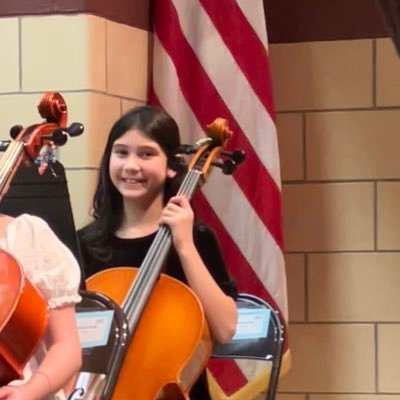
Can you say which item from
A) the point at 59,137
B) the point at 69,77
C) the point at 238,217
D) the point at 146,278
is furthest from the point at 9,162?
the point at 238,217

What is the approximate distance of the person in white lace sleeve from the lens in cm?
104

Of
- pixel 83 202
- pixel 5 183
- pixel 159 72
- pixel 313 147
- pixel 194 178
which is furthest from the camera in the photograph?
pixel 313 147

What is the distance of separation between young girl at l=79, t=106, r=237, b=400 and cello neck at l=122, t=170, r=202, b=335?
8 cm

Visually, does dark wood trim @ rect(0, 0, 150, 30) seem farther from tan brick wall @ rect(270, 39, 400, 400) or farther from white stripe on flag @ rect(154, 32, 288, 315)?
tan brick wall @ rect(270, 39, 400, 400)

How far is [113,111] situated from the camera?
176 centimetres

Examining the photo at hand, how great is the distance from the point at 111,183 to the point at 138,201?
65 millimetres

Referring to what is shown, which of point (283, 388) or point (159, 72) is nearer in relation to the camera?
point (159, 72)

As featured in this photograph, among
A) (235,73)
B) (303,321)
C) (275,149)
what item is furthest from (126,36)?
(303,321)

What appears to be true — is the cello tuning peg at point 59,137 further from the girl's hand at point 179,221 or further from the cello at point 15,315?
the girl's hand at point 179,221

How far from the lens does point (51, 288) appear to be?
3.51 ft

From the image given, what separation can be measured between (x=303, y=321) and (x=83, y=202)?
0.57 m

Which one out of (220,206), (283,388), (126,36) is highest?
(126,36)

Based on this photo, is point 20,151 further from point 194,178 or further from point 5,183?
point 194,178

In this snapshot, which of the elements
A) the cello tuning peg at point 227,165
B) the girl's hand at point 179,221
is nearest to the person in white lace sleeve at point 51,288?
the girl's hand at point 179,221
